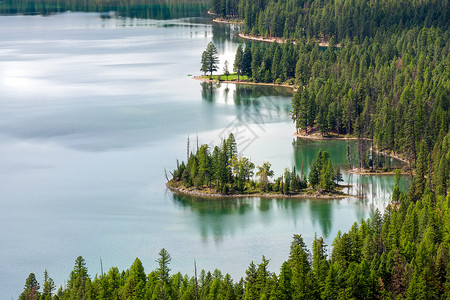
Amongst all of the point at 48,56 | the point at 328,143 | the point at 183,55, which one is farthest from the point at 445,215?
the point at 48,56

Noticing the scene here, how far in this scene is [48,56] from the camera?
194 metres

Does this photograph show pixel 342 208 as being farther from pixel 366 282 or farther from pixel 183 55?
pixel 183 55

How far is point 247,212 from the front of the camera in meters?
88.9

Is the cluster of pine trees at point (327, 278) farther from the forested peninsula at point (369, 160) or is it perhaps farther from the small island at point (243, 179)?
the small island at point (243, 179)

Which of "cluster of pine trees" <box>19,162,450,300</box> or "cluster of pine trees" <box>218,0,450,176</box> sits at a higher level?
"cluster of pine trees" <box>218,0,450,176</box>

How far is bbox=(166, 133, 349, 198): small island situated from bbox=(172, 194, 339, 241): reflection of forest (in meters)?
1.44

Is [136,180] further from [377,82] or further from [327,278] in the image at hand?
[377,82]

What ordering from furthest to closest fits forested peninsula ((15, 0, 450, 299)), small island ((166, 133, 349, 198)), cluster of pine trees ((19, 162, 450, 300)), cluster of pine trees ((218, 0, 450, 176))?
1. cluster of pine trees ((218, 0, 450, 176))
2. small island ((166, 133, 349, 198))
3. forested peninsula ((15, 0, 450, 299))
4. cluster of pine trees ((19, 162, 450, 300))

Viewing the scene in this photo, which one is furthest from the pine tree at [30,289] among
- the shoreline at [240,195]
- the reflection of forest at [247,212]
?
the shoreline at [240,195]

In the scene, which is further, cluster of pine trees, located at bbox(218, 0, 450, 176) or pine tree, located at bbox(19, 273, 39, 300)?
cluster of pine trees, located at bbox(218, 0, 450, 176)

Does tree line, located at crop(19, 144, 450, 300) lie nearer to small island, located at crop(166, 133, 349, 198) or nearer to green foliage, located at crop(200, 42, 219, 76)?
small island, located at crop(166, 133, 349, 198)

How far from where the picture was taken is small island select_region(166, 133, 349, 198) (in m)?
92.4

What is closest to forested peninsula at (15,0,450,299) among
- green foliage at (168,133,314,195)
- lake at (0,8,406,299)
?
lake at (0,8,406,299)

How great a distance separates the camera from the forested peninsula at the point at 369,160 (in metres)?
62.5
